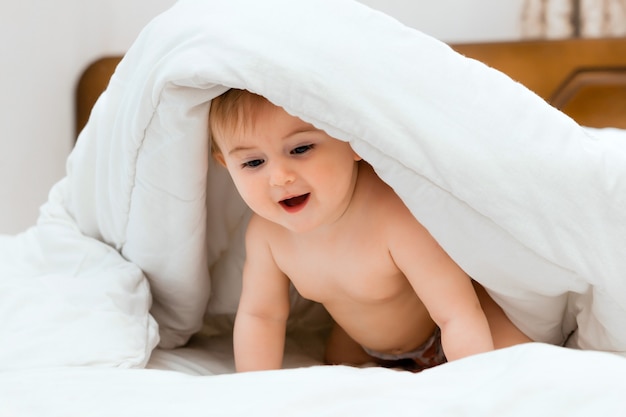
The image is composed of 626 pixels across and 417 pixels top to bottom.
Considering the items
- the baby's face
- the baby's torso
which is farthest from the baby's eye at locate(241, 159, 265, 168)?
the baby's torso

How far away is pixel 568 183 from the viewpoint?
0.78 meters

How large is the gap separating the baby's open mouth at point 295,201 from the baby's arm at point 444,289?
4.7 inches

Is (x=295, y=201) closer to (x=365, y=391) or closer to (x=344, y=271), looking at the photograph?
(x=344, y=271)

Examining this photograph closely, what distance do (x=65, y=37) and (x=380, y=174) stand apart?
1.19 metres

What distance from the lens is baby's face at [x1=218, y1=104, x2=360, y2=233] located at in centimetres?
84

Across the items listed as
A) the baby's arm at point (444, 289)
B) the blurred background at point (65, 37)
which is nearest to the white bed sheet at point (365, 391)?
the baby's arm at point (444, 289)

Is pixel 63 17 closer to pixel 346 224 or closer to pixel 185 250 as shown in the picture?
pixel 185 250

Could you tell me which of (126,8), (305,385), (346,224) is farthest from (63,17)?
(305,385)

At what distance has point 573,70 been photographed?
1712 millimetres

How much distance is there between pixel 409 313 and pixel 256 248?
0.21 metres

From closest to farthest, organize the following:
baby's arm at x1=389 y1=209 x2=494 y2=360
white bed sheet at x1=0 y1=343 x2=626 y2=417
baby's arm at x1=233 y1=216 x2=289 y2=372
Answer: white bed sheet at x1=0 y1=343 x2=626 y2=417 → baby's arm at x1=389 y1=209 x2=494 y2=360 → baby's arm at x1=233 y1=216 x2=289 y2=372

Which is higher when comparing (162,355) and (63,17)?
(63,17)

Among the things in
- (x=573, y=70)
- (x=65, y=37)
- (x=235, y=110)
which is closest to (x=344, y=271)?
(x=235, y=110)

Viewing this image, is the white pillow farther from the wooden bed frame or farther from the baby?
the wooden bed frame
